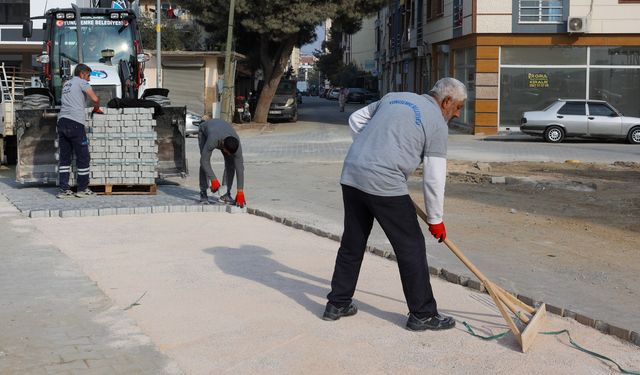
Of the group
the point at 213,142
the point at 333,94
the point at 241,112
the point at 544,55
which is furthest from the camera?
the point at 333,94

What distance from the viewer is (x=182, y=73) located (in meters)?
40.2

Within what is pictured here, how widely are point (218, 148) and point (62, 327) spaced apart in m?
6.43

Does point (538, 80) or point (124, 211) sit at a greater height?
point (538, 80)

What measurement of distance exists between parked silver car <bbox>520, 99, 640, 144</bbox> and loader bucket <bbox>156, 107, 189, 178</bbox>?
54.7 feet

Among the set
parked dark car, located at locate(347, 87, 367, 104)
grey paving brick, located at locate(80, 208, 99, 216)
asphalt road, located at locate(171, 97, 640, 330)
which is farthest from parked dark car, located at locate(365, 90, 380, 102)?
grey paving brick, located at locate(80, 208, 99, 216)

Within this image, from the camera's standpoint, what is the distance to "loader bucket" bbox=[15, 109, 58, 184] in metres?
14.8

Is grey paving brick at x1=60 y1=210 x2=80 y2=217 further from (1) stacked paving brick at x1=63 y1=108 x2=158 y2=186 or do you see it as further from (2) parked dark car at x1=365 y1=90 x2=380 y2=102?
(2) parked dark car at x1=365 y1=90 x2=380 y2=102

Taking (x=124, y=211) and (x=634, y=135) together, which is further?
(x=634, y=135)

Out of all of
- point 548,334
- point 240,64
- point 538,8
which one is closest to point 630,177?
point 548,334

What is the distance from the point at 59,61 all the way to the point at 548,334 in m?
14.3

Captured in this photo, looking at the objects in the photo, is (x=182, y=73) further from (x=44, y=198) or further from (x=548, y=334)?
(x=548, y=334)

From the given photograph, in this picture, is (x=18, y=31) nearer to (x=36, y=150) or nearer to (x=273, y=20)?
(x=273, y=20)

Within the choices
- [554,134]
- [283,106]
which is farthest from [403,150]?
[283,106]

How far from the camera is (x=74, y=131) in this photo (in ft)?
43.4
